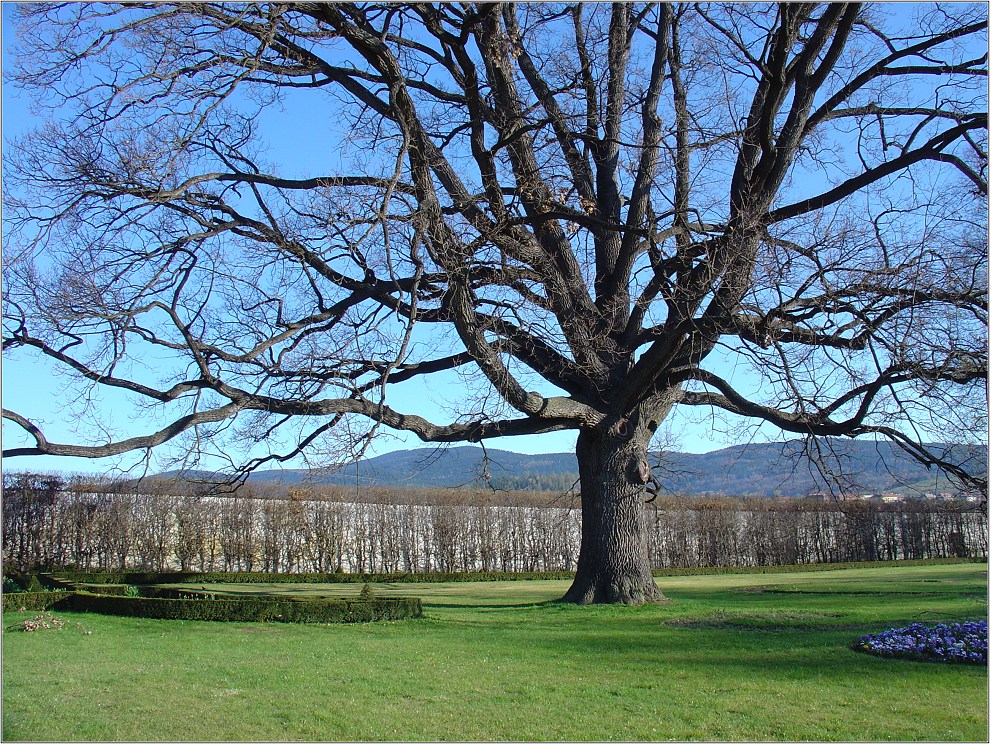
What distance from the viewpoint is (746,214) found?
10203 millimetres

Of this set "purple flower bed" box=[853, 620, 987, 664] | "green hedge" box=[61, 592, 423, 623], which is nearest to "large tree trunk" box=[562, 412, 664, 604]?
"green hedge" box=[61, 592, 423, 623]

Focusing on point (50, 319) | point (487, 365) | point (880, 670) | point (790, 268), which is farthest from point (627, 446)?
point (50, 319)

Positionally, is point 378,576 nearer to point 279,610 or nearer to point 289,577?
point 289,577

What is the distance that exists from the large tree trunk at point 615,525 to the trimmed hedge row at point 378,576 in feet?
40.7

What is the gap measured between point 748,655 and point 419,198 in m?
7.24

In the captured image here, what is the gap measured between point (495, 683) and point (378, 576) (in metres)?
21.8

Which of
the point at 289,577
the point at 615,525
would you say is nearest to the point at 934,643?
the point at 615,525

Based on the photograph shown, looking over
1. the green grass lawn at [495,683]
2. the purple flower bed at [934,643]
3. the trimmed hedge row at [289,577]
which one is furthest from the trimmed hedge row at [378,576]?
the purple flower bed at [934,643]

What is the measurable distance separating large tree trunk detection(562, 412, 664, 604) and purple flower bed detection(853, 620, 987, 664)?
4623 millimetres

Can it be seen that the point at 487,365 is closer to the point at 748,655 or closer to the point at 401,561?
the point at 748,655

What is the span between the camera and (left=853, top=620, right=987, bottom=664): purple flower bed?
8.08 m

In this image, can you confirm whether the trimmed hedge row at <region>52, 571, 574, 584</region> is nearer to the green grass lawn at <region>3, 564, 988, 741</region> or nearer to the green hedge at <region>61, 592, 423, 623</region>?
the green hedge at <region>61, 592, 423, 623</region>

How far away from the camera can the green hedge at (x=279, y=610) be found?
12.4 meters

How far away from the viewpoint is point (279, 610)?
41.3 feet
